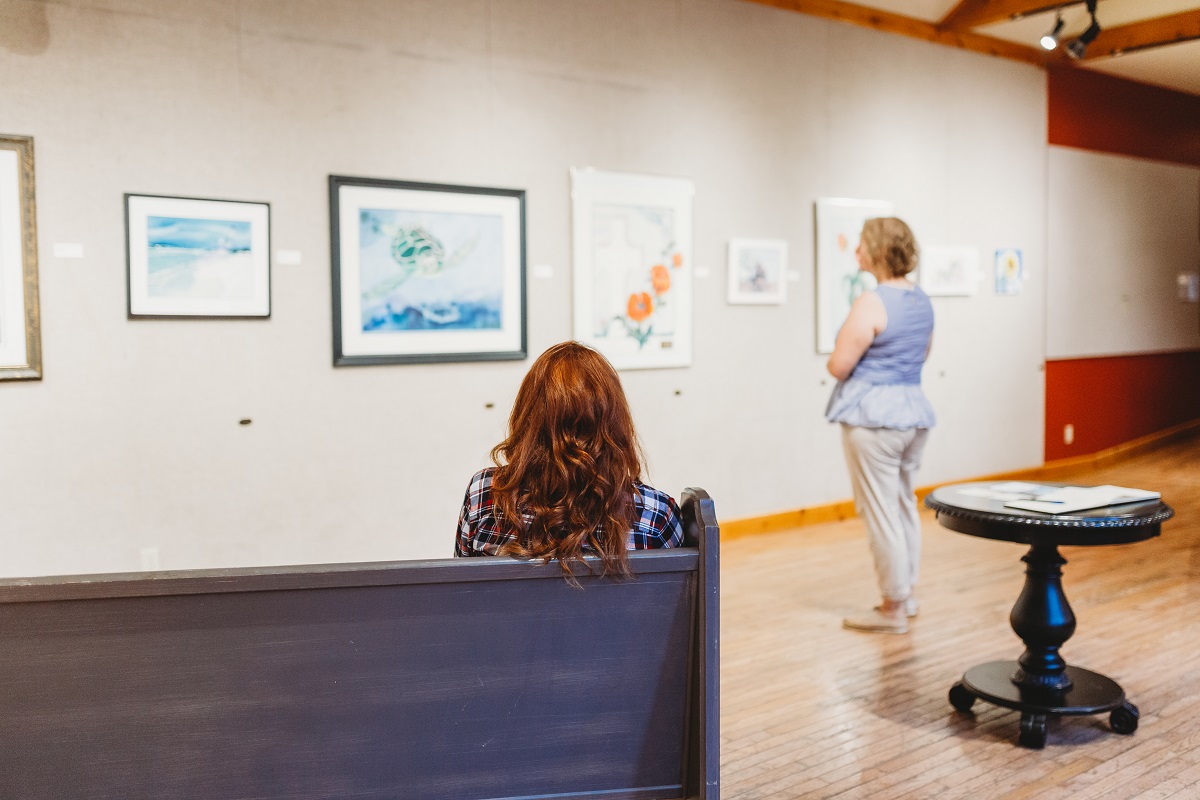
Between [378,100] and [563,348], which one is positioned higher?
[378,100]

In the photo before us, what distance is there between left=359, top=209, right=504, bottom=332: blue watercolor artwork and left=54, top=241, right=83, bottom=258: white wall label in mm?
1324

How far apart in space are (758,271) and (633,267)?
1.11 meters

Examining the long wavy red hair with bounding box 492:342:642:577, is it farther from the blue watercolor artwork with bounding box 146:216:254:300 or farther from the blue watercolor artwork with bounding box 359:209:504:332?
the blue watercolor artwork with bounding box 359:209:504:332

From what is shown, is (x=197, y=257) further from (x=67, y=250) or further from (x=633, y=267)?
(x=633, y=267)

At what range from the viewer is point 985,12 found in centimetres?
803

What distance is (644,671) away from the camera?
2039 millimetres

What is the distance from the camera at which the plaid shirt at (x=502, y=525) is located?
2225 millimetres

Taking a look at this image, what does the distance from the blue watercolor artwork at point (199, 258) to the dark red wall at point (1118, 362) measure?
7.29 metres

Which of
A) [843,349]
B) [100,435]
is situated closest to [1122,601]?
[843,349]

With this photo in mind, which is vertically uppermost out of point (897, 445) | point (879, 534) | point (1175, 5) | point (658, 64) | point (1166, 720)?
point (1175, 5)

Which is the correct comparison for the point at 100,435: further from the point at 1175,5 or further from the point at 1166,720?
the point at 1175,5

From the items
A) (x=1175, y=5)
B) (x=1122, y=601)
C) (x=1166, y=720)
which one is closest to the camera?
(x=1166, y=720)

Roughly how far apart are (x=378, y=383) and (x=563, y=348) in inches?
134

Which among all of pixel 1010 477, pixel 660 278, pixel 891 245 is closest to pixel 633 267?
pixel 660 278
